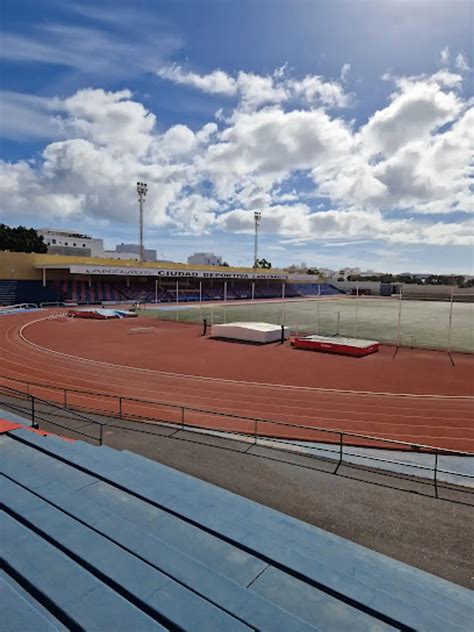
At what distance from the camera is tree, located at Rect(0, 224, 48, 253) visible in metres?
81.1

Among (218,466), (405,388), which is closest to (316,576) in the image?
(218,466)

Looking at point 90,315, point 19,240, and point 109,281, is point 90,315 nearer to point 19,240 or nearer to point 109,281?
point 109,281

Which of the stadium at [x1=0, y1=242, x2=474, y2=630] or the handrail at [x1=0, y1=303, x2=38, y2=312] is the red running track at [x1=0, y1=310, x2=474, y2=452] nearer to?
the stadium at [x1=0, y1=242, x2=474, y2=630]

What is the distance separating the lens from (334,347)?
101ft

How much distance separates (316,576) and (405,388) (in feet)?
56.5

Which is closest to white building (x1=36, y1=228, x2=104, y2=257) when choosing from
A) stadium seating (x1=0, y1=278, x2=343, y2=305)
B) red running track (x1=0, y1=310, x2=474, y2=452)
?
stadium seating (x1=0, y1=278, x2=343, y2=305)

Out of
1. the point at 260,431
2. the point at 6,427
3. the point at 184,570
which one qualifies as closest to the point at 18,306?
the point at 6,427

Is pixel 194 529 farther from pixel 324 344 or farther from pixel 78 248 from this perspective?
pixel 78 248

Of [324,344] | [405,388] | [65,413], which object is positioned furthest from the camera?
[324,344]

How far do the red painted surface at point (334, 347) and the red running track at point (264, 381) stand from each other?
0.69 m

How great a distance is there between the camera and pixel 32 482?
8180 mm

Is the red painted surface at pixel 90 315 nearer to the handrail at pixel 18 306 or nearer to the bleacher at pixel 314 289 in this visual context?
the handrail at pixel 18 306

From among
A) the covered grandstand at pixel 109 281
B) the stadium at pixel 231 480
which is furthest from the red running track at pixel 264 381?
the covered grandstand at pixel 109 281

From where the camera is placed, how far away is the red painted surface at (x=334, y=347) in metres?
29.6
